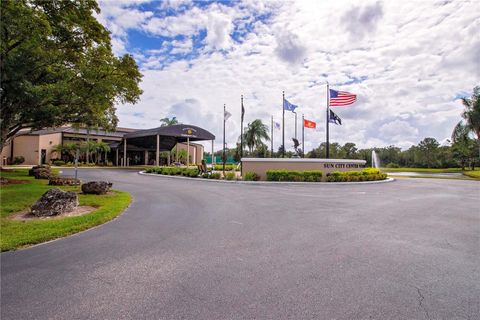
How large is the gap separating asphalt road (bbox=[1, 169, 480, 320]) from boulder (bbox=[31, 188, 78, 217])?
2.05m

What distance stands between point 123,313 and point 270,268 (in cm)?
211

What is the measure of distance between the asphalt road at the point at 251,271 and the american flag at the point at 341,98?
15929 mm

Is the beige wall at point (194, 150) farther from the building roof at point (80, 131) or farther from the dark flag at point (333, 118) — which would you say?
the dark flag at point (333, 118)

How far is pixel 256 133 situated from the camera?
45375 millimetres

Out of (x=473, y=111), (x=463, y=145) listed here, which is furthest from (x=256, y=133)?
(x=463, y=145)

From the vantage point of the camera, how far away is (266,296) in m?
3.23

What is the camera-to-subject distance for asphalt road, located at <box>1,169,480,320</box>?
2.99 metres

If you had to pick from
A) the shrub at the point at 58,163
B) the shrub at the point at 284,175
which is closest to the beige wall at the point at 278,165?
the shrub at the point at 284,175

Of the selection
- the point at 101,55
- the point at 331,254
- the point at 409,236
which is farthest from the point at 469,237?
the point at 101,55

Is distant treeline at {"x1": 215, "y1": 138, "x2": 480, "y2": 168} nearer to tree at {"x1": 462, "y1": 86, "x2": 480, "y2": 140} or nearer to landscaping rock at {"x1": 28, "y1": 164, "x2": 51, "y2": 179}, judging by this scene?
tree at {"x1": 462, "y1": 86, "x2": 480, "y2": 140}

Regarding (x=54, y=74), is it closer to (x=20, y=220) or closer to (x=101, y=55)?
(x=101, y=55)

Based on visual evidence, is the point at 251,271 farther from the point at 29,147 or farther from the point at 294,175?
the point at 29,147

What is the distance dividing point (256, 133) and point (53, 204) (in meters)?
39.0

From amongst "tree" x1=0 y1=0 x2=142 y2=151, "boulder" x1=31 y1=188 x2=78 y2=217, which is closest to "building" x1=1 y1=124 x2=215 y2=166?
"tree" x1=0 y1=0 x2=142 y2=151
